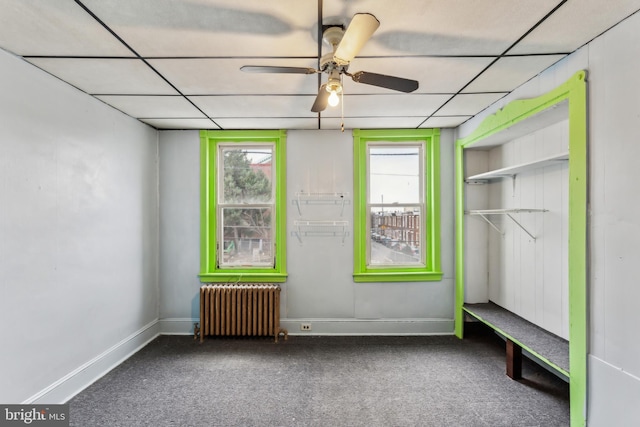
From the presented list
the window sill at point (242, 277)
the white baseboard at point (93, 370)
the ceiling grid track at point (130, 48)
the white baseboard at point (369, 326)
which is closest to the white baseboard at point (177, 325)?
the white baseboard at point (369, 326)

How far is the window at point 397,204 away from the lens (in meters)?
3.59

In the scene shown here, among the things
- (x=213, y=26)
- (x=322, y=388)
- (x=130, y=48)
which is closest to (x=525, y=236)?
(x=322, y=388)

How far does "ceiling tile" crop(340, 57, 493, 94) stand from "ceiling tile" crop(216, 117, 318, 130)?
966 millimetres

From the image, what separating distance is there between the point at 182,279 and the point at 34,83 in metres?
2.28

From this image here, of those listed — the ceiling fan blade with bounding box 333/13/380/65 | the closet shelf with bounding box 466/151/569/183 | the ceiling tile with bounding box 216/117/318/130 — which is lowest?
the closet shelf with bounding box 466/151/569/183

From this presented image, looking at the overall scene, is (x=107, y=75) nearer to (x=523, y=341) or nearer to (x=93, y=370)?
(x=93, y=370)

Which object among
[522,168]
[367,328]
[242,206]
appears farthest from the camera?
[242,206]

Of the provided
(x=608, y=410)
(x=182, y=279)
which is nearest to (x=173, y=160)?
(x=182, y=279)

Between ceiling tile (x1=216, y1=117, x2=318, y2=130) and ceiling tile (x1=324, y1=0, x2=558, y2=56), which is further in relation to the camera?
ceiling tile (x1=216, y1=117, x2=318, y2=130)

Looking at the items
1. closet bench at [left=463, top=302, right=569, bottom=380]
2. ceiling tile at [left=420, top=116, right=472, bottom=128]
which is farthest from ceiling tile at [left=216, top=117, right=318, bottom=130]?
closet bench at [left=463, top=302, right=569, bottom=380]

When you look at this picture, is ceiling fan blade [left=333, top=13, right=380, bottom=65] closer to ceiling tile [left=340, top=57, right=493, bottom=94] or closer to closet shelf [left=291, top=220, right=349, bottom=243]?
ceiling tile [left=340, top=57, right=493, bottom=94]

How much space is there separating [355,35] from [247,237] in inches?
110

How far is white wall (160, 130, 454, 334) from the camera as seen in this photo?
3518 millimetres

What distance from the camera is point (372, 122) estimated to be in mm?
3268
